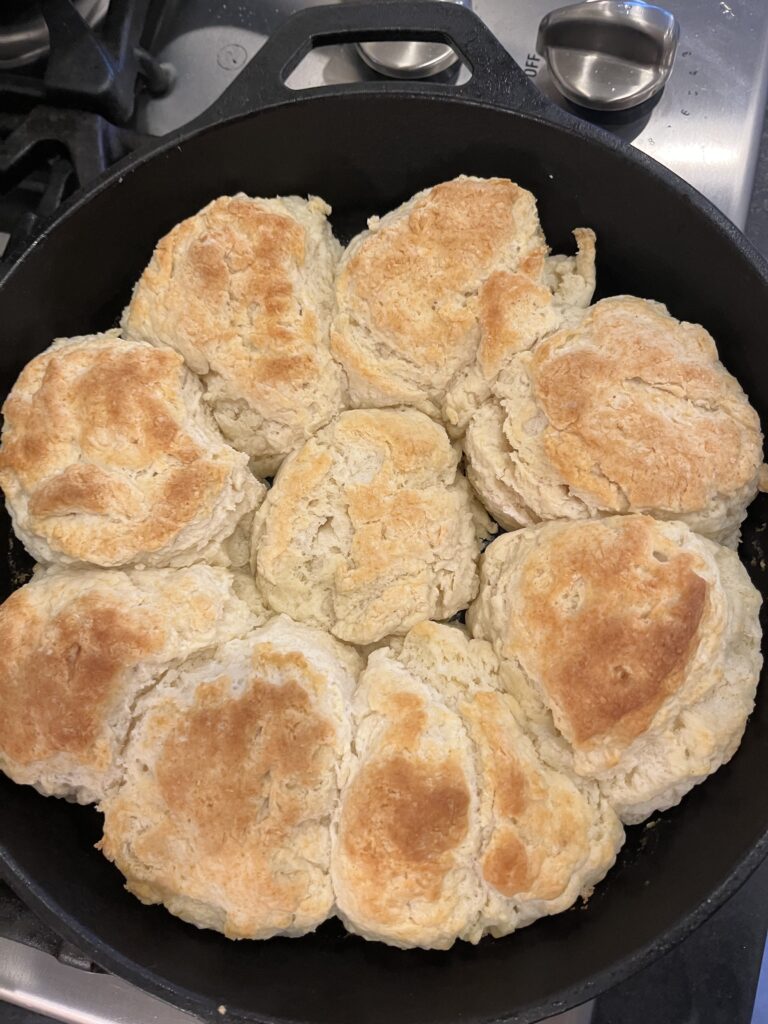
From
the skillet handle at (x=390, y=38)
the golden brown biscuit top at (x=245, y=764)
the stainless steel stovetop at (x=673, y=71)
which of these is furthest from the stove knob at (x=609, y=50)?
the golden brown biscuit top at (x=245, y=764)

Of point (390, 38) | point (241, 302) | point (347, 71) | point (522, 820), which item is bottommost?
point (522, 820)

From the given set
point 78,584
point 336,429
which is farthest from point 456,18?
point 78,584

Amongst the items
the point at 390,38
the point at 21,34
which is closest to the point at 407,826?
the point at 390,38

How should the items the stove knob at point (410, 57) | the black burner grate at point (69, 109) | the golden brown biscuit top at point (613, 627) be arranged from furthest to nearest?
the stove knob at point (410, 57), the black burner grate at point (69, 109), the golden brown biscuit top at point (613, 627)

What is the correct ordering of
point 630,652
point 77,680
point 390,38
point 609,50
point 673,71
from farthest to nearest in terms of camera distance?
point 673,71, point 609,50, point 390,38, point 77,680, point 630,652

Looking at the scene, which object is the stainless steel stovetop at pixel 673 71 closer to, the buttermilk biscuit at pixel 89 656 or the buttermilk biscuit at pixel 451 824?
the buttermilk biscuit at pixel 89 656

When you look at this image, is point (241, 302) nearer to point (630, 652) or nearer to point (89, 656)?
point (89, 656)
